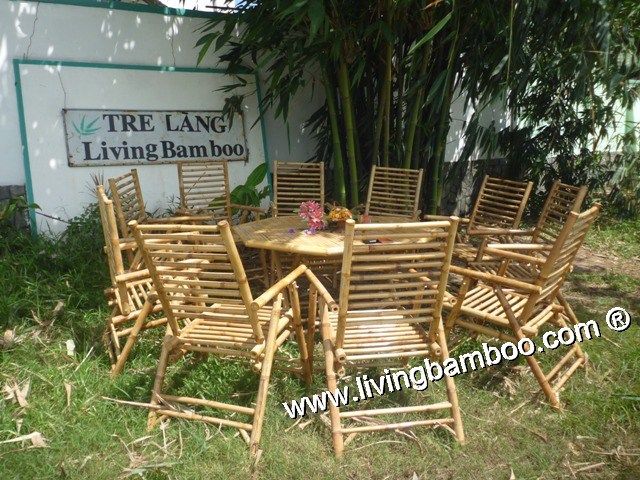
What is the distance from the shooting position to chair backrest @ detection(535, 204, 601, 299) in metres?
2.41

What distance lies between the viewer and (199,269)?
2.31 m

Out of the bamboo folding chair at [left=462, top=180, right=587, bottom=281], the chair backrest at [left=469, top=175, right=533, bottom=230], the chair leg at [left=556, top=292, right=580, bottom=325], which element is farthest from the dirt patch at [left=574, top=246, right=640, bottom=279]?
the chair leg at [left=556, top=292, right=580, bottom=325]

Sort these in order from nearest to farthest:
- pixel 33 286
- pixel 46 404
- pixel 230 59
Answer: pixel 46 404, pixel 33 286, pixel 230 59

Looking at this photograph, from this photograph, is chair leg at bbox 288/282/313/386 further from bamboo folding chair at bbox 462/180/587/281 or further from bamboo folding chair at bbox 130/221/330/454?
bamboo folding chair at bbox 462/180/587/281

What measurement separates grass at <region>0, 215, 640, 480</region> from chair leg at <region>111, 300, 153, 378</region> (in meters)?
0.06

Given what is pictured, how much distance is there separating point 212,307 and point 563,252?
1604 mm

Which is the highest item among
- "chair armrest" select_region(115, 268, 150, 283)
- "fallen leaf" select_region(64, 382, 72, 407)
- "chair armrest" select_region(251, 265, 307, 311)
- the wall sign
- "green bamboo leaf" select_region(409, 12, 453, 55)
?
"green bamboo leaf" select_region(409, 12, 453, 55)

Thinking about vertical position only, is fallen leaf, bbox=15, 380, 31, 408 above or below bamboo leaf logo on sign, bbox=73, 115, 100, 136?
below

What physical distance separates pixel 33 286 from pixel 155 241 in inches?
72.3

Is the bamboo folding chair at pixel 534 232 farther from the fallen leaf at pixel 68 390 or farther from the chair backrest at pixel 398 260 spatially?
the fallen leaf at pixel 68 390

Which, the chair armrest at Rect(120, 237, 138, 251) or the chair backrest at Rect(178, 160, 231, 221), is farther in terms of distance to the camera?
the chair backrest at Rect(178, 160, 231, 221)

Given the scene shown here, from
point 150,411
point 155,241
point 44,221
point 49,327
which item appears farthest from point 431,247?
point 44,221

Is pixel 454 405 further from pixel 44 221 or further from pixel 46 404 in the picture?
pixel 44 221

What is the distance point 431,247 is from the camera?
2236 millimetres
